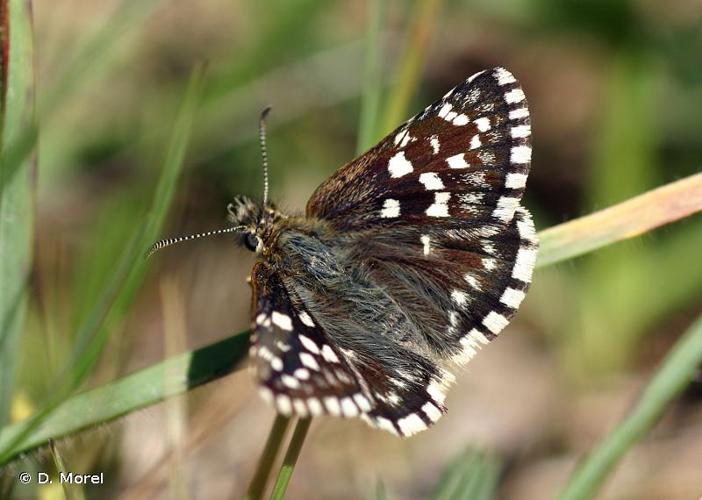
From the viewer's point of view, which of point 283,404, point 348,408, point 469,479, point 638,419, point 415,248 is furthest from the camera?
point 415,248

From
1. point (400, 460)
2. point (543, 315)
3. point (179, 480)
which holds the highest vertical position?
point (179, 480)

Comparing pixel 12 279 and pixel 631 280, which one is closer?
pixel 12 279

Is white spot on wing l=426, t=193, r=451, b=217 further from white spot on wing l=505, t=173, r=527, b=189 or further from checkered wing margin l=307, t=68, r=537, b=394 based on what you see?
white spot on wing l=505, t=173, r=527, b=189

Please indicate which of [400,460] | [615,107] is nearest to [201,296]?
[400,460]

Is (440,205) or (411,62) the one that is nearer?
(440,205)

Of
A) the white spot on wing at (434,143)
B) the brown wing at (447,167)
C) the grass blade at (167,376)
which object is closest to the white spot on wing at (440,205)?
the brown wing at (447,167)

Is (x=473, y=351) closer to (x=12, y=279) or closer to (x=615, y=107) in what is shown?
(x=12, y=279)

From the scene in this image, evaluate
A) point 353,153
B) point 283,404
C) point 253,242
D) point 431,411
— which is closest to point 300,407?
point 283,404

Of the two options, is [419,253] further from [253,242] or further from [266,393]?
[266,393]

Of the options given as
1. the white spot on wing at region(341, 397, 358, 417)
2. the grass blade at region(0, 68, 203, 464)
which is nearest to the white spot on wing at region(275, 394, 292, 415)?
the white spot on wing at region(341, 397, 358, 417)
